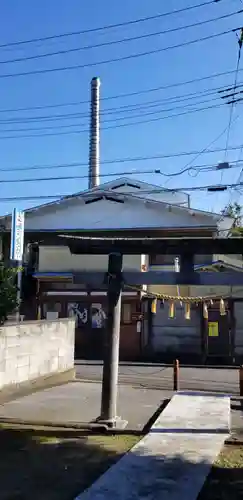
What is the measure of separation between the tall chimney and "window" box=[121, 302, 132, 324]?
38.4 feet

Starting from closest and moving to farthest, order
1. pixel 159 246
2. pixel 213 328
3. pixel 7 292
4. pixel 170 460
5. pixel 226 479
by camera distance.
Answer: pixel 226 479 < pixel 170 460 < pixel 159 246 < pixel 7 292 < pixel 213 328

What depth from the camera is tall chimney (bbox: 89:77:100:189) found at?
3534 centimetres

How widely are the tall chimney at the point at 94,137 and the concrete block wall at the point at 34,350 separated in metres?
19.2

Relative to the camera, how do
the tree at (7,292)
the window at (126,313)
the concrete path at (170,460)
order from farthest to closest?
the window at (126,313), the tree at (7,292), the concrete path at (170,460)

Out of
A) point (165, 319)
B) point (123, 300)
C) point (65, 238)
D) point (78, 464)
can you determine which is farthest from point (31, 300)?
point (78, 464)

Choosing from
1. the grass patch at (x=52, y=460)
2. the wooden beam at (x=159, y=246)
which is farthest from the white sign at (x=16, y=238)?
the grass patch at (x=52, y=460)

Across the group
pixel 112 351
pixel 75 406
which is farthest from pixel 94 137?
pixel 112 351

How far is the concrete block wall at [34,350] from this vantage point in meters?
13.7

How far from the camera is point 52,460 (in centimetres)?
810

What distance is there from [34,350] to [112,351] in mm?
5295

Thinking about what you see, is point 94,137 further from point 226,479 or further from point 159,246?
point 226,479

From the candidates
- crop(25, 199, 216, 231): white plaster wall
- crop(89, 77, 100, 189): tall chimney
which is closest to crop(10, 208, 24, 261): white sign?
crop(25, 199, 216, 231): white plaster wall

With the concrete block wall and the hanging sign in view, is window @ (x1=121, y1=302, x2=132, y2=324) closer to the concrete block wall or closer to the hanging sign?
the hanging sign

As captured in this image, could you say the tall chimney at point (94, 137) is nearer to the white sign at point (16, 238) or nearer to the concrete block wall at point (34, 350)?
the white sign at point (16, 238)
